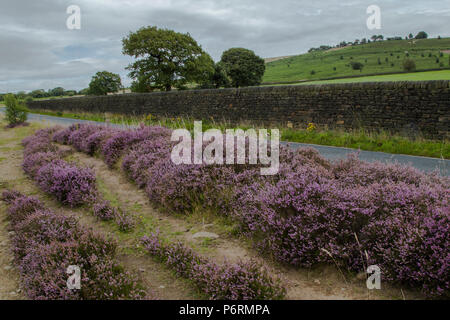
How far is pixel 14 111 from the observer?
23.8 meters

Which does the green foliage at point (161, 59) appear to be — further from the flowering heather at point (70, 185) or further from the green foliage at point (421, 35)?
the green foliage at point (421, 35)

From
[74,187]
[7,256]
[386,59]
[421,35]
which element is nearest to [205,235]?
[7,256]

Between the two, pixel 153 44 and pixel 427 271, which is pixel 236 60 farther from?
pixel 427 271

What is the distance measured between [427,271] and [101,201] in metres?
5.27

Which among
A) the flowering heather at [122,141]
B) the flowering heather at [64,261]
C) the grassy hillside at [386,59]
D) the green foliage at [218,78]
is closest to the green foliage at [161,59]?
the green foliage at [218,78]

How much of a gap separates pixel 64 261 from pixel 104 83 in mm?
89328

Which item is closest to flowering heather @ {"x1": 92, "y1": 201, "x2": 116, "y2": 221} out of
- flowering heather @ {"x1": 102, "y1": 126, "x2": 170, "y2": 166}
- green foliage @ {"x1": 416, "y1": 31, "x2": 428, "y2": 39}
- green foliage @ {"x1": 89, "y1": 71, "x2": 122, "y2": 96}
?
flowering heather @ {"x1": 102, "y1": 126, "x2": 170, "y2": 166}

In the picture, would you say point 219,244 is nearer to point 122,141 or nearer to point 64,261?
point 64,261

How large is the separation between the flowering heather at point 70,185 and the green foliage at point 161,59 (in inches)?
1467

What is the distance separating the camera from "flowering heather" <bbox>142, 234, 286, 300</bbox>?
2.95m

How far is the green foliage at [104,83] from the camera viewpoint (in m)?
83.7

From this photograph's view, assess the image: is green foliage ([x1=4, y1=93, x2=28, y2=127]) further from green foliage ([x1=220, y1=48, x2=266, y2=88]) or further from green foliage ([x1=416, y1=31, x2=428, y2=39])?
green foliage ([x1=416, y1=31, x2=428, y2=39])

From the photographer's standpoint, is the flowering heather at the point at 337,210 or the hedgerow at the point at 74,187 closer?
the flowering heather at the point at 337,210

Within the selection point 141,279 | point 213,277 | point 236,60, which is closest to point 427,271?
point 213,277
